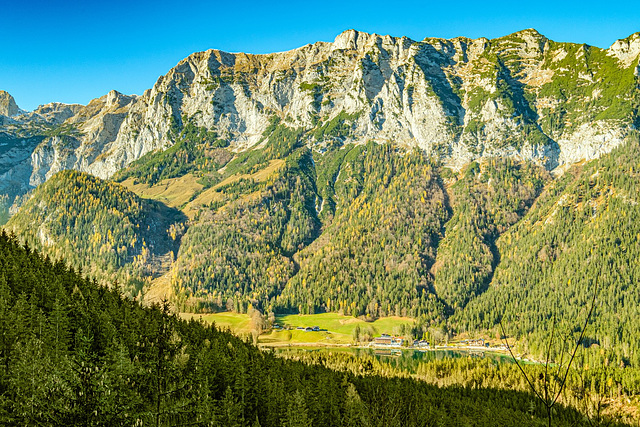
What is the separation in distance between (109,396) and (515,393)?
166138 millimetres

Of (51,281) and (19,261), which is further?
(19,261)

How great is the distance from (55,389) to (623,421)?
175 meters

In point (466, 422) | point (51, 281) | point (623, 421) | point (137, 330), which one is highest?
point (51, 281)

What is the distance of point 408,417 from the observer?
358 feet

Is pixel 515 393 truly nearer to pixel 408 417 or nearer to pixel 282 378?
pixel 408 417

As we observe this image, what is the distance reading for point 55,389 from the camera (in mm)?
26156

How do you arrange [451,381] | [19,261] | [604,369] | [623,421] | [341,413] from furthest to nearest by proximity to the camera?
[604,369] < [451,381] < [623,421] < [19,261] < [341,413]

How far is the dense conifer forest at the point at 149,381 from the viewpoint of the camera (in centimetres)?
2725

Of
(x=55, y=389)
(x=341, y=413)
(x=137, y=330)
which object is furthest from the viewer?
(x=341, y=413)

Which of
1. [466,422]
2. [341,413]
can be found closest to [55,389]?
[341,413]

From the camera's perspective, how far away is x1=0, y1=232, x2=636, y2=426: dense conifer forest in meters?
27.2

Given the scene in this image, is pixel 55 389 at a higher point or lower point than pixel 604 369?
higher

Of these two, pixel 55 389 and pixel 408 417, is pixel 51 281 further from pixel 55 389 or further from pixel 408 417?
pixel 55 389

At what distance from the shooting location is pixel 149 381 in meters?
64.9
